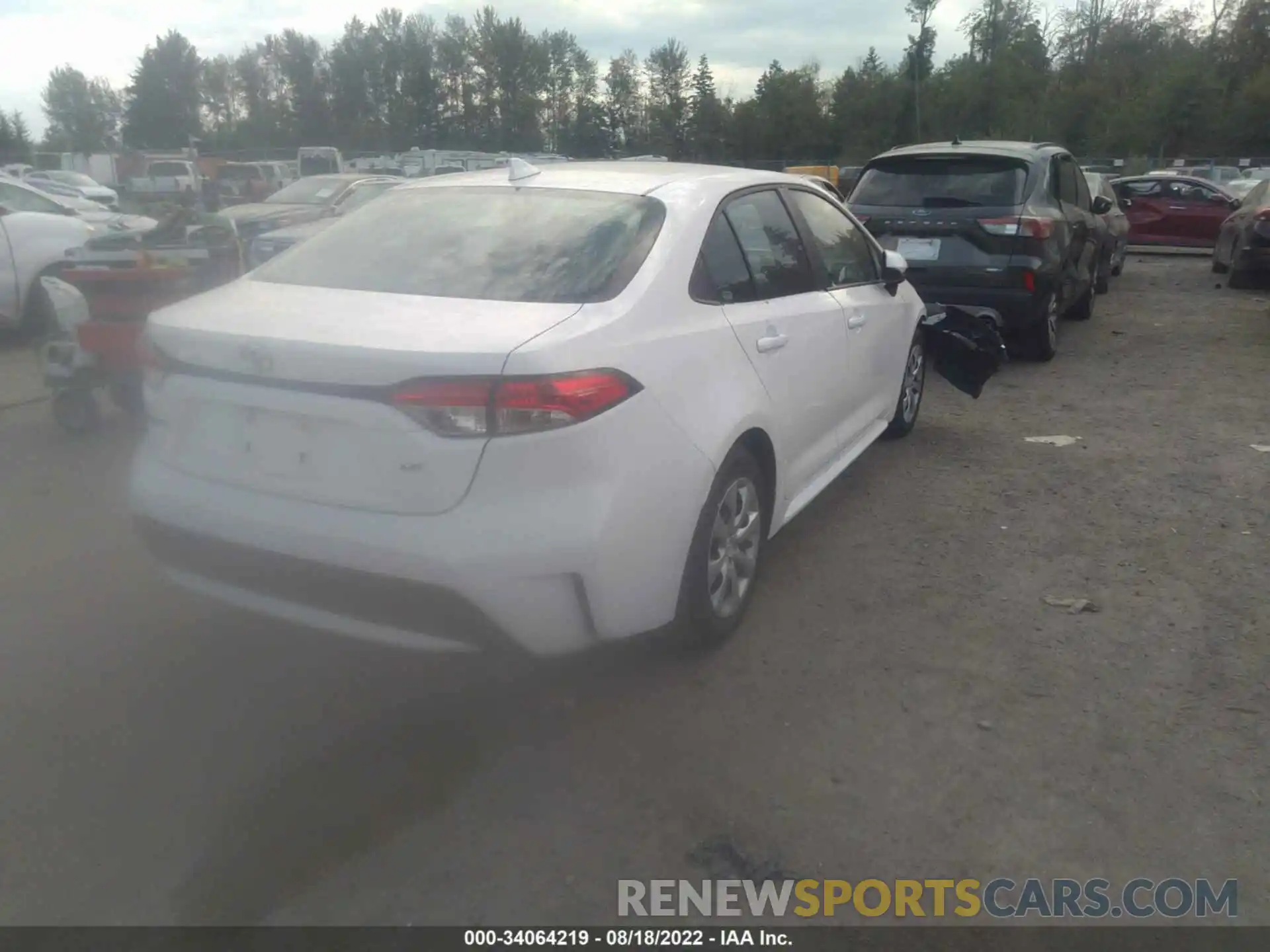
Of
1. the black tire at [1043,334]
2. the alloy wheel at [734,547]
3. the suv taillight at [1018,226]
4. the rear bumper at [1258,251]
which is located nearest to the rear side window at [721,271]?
the alloy wheel at [734,547]

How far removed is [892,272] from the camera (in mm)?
5574

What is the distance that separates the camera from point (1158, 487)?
18.8ft

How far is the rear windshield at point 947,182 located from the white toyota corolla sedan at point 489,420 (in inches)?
187

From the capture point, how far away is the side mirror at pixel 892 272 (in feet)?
18.2

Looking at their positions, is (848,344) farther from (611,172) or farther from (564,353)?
(564,353)

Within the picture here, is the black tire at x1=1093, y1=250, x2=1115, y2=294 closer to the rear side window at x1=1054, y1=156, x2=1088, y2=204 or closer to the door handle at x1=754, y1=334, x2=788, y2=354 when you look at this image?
the rear side window at x1=1054, y1=156, x2=1088, y2=204

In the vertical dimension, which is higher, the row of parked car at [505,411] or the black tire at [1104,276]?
the row of parked car at [505,411]

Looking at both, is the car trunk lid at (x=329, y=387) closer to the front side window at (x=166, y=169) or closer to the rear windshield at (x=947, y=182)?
the rear windshield at (x=947, y=182)

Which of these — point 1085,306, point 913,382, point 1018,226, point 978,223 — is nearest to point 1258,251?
point 1085,306

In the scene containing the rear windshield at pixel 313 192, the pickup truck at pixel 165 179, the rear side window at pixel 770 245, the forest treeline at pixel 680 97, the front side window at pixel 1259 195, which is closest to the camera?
the rear side window at pixel 770 245

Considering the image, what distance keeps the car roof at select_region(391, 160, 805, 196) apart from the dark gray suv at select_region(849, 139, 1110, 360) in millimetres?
3929

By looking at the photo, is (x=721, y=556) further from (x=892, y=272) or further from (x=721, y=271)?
(x=892, y=272)

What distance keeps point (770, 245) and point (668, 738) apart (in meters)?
2.07

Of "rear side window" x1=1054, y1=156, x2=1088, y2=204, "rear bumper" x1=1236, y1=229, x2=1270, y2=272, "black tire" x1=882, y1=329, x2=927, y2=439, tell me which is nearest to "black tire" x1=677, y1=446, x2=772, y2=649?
"black tire" x1=882, y1=329, x2=927, y2=439
